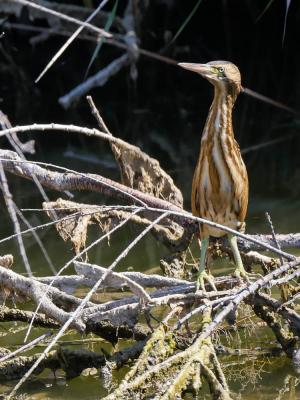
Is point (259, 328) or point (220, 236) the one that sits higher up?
point (220, 236)

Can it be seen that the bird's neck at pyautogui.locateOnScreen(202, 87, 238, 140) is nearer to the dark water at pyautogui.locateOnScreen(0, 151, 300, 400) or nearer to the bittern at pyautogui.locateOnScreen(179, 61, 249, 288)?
the bittern at pyautogui.locateOnScreen(179, 61, 249, 288)

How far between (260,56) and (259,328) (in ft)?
27.0

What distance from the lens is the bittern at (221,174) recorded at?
13.6 ft

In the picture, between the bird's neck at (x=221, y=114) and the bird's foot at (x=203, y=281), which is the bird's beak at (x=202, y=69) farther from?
the bird's foot at (x=203, y=281)

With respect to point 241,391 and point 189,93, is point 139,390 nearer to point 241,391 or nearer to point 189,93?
point 241,391

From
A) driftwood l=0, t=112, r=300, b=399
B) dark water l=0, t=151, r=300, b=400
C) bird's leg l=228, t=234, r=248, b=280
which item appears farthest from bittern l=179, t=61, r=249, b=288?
dark water l=0, t=151, r=300, b=400

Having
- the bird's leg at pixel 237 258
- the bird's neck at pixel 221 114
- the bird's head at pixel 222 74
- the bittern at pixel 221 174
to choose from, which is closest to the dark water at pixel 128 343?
the bird's leg at pixel 237 258

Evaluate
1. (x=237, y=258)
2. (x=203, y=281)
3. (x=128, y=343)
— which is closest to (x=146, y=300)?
(x=203, y=281)

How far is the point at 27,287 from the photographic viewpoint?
4.06 metres

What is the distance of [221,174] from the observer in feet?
13.9

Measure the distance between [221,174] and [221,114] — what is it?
28cm

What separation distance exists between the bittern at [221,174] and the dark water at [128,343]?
42 cm

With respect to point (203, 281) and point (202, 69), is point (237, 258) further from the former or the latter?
point (202, 69)

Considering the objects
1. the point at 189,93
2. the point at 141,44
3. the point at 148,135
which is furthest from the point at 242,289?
the point at 189,93
